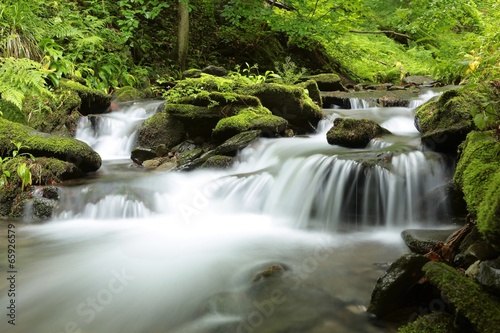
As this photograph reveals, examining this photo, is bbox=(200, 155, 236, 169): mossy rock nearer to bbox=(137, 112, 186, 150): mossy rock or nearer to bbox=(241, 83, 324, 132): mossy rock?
bbox=(137, 112, 186, 150): mossy rock

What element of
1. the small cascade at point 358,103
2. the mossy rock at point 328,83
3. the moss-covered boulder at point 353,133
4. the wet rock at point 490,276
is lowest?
the wet rock at point 490,276

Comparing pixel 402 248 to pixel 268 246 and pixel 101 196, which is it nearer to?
pixel 268 246

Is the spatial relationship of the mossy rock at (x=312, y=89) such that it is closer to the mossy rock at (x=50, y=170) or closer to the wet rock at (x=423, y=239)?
the mossy rock at (x=50, y=170)

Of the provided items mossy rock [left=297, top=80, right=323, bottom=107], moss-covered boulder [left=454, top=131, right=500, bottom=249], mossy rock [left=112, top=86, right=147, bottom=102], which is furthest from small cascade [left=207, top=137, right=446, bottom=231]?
mossy rock [left=112, top=86, right=147, bottom=102]

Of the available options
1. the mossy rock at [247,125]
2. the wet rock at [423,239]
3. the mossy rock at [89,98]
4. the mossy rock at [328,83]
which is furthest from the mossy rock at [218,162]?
the mossy rock at [328,83]

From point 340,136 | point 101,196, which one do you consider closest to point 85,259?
point 101,196

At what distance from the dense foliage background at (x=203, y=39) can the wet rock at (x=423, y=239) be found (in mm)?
4366

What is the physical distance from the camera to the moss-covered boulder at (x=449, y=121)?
4633 millimetres

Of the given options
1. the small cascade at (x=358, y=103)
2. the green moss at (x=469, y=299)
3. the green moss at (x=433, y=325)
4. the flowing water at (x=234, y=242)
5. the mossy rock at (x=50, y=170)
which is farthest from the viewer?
the small cascade at (x=358, y=103)

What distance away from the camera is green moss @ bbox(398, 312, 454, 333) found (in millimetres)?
2105

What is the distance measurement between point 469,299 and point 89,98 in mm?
8008

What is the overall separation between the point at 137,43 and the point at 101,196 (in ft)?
25.8

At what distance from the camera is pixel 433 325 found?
7.05 ft

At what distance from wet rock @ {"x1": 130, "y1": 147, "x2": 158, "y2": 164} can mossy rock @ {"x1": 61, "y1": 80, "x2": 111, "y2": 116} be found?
208 cm
